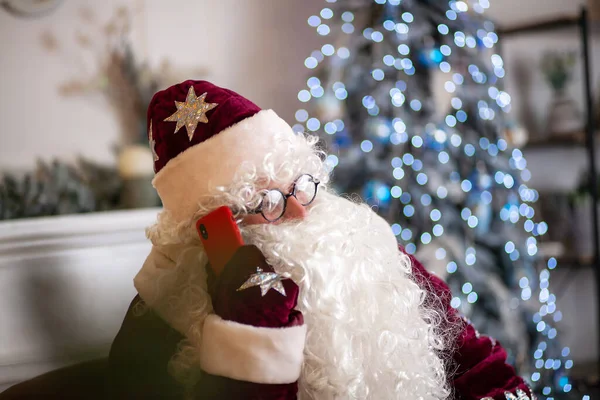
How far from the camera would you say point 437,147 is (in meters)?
1.94

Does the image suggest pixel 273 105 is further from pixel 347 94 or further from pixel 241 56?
pixel 347 94

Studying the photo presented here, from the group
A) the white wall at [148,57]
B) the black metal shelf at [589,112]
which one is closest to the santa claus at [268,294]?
the white wall at [148,57]

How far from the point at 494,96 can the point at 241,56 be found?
105 cm

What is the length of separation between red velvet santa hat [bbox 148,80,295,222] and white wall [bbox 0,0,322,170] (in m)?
1.20

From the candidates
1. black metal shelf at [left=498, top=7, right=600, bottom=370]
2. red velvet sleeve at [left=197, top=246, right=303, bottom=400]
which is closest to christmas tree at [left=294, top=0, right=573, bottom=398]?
black metal shelf at [left=498, top=7, right=600, bottom=370]

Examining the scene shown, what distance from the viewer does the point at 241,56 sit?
242cm

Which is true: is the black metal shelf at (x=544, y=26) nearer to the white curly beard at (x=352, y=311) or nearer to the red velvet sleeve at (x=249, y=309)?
the white curly beard at (x=352, y=311)

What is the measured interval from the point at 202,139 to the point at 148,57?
140cm

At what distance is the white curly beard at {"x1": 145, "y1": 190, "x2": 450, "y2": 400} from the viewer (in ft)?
2.81

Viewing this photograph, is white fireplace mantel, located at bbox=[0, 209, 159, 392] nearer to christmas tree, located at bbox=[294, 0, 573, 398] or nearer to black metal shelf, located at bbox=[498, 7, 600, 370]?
christmas tree, located at bbox=[294, 0, 573, 398]

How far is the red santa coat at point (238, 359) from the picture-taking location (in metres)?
0.78

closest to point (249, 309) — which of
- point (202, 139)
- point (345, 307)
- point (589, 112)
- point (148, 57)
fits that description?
point (345, 307)

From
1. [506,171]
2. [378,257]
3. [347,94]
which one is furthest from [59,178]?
[506,171]

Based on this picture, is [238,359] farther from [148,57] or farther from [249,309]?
[148,57]
